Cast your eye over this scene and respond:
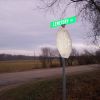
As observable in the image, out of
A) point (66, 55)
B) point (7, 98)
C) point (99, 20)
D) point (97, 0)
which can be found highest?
point (97, 0)

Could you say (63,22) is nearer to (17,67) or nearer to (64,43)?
(64,43)

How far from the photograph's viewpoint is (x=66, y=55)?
6199 mm

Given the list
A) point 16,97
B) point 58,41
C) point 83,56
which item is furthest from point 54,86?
point 83,56

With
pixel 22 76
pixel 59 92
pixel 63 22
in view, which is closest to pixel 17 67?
pixel 22 76

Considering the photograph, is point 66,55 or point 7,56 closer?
point 66,55

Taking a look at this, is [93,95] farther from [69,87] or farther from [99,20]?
[99,20]

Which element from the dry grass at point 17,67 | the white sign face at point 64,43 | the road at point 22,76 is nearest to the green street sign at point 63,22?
the white sign face at point 64,43

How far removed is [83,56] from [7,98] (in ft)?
156

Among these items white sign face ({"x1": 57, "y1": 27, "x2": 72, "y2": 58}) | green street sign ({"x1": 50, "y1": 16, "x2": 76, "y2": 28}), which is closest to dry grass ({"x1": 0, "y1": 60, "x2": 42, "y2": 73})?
green street sign ({"x1": 50, "y1": 16, "x2": 76, "y2": 28})

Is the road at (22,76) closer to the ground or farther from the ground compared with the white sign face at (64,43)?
closer to the ground

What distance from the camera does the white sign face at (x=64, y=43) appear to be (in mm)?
6219

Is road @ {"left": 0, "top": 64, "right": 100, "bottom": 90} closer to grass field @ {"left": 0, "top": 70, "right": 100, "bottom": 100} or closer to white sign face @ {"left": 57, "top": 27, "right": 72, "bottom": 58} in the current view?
grass field @ {"left": 0, "top": 70, "right": 100, "bottom": 100}

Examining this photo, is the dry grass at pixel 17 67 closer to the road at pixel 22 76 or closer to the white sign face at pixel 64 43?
the road at pixel 22 76

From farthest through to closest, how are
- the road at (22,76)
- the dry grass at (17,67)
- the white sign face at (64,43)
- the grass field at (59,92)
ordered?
the dry grass at (17,67) < the road at (22,76) < the grass field at (59,92) < the white sign face at (64,43)
